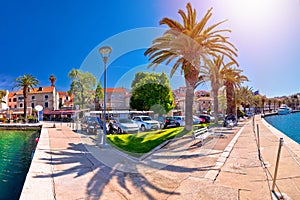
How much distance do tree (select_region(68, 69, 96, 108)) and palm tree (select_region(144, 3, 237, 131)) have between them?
108 feet

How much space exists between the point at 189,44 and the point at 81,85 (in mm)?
35959

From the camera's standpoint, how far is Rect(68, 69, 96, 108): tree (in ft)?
151

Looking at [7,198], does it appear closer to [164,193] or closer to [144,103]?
[164,193]

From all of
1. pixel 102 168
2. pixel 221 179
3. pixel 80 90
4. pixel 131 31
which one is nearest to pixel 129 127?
pixel 131 31

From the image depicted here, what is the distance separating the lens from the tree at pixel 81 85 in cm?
4603

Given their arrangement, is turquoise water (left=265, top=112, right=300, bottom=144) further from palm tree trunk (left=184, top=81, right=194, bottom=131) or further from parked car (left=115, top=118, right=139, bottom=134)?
parked car (left=115, top=118, right=139, bottom=134)

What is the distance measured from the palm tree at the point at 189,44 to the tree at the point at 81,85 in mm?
32896

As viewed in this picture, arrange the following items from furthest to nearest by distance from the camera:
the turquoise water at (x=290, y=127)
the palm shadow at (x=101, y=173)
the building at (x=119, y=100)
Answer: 1. the building at (x=119, y=100)
2. the turquoise water at (x=290, y=127)
3. the palm shadow at (x=101, y=173)

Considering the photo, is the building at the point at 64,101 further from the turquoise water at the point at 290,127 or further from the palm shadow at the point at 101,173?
the palm shadow at the point at 101,173

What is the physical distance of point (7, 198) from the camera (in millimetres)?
6500

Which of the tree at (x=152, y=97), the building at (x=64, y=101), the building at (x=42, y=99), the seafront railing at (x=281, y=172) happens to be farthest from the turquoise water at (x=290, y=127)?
the building at (x=64, y=101)

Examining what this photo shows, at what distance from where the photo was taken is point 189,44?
1534 centimetres

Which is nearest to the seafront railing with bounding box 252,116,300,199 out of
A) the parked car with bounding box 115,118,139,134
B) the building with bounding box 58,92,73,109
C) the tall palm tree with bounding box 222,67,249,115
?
the parked car with bounding box 115,118,139,134

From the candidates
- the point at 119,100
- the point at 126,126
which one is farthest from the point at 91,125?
the point at 119,100
